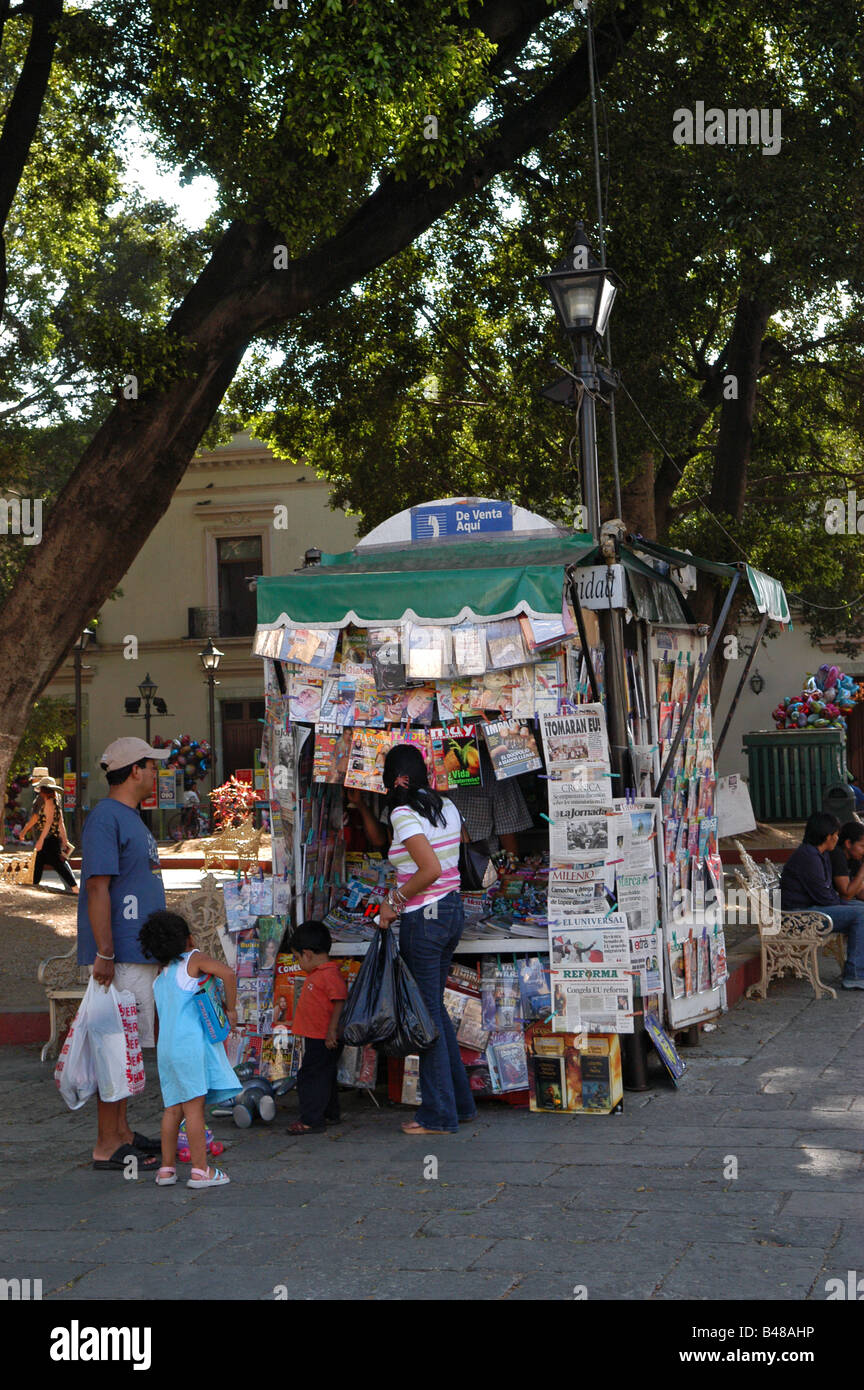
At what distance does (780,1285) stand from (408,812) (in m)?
2.75

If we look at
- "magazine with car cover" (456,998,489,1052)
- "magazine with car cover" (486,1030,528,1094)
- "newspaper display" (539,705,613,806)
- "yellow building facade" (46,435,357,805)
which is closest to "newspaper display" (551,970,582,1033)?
"magazine with car cover" (486,1030,528,1094)

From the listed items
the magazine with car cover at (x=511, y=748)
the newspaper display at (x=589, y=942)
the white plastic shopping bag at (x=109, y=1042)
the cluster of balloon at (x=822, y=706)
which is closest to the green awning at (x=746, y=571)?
the magazine with car cover at (x=511, y=748)

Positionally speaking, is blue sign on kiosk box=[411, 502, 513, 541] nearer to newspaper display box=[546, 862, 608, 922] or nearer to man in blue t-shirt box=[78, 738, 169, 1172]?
newspaper display box=[546, 862, 608, 922]

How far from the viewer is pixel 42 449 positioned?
2834 cm

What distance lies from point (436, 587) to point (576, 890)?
5.37 ft

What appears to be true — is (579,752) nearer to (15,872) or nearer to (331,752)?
(331,752)

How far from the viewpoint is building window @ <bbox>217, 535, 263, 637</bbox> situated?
3662 centimetres

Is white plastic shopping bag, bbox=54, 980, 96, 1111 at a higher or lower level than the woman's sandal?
higher

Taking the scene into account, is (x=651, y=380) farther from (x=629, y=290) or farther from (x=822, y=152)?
(x=822, y=152)

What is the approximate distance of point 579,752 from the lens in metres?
6.80

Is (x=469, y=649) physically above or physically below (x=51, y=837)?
above

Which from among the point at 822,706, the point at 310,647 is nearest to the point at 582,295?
the point at 310,647

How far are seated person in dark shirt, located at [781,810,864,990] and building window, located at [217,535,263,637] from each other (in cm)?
2780

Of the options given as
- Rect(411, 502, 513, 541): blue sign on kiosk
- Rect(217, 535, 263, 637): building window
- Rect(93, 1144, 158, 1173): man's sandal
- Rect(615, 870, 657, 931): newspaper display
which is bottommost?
Rect(93, 1144, 158, 1173): man's sandal
